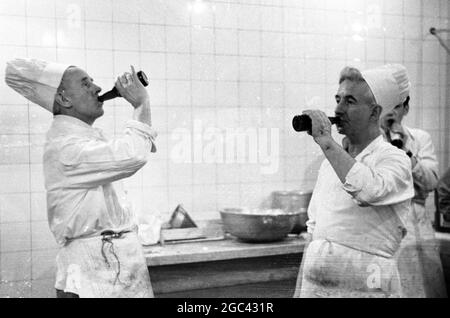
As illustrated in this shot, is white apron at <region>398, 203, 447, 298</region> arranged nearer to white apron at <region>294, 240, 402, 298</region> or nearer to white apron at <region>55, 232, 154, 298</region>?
white apron at <region>294, 240, 402, 298</region>

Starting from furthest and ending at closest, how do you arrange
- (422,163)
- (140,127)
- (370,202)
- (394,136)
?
(422,163) < (394,136) < (140,127) < (370,202)

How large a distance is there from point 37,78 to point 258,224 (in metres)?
1.12

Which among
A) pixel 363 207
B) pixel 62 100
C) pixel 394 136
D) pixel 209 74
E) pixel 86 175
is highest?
pixel 209 74

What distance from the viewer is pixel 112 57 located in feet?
6.34

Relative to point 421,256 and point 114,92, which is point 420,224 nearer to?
point 421,256

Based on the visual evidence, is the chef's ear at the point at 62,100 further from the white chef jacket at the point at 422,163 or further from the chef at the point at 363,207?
the white chef jacket at the point at 422,163

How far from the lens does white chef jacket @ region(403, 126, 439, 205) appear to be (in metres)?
2.11

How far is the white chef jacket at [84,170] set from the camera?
145cm

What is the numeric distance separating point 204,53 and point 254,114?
0.38 metres

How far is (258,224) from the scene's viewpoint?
2.11m

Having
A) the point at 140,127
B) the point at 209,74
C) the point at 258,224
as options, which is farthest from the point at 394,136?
the point at 140,127

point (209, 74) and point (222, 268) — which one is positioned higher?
point (209, 74)

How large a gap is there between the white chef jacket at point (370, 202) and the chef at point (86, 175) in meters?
0.61
